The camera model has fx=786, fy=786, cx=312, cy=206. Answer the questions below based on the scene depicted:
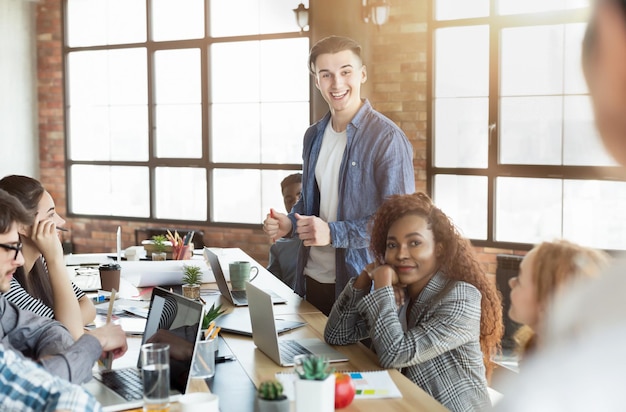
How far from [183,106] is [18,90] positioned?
5.45ft

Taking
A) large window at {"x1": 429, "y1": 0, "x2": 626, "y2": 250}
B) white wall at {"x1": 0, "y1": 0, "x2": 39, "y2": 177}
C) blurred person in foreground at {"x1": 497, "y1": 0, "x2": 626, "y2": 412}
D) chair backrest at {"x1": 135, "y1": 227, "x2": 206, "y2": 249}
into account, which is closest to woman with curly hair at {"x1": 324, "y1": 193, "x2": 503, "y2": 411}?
blurred person in foreground at {"x1": 497, "y1": 0, "x2": 626, "y2": 412}

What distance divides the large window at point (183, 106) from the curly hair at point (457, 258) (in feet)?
13.2

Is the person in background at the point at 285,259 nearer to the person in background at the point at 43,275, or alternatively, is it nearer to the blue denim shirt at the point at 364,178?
the blue denim shirt at the point at 364,178

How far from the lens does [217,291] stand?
11.4ft

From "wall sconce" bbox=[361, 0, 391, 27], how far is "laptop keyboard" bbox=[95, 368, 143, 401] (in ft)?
13.4

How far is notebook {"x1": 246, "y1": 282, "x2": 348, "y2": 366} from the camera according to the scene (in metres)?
2.21

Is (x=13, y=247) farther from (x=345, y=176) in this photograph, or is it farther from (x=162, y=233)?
(x=162, y=233)

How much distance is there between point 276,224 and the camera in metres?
3.24

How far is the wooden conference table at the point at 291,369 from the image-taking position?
186 cm

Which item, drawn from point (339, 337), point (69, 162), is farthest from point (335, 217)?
point (69, 162)

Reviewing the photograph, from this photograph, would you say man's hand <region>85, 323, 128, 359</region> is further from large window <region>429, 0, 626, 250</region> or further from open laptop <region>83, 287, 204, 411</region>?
large window <region>429, 0, 626, 250</region>

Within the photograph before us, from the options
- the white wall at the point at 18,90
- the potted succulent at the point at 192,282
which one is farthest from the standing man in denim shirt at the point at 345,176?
the white wall at the point at 18,90

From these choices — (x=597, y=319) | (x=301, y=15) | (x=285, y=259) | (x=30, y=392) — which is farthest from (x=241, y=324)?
(x=301, y=15)

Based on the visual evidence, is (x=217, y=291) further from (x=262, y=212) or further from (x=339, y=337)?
(x=262, y=212)
